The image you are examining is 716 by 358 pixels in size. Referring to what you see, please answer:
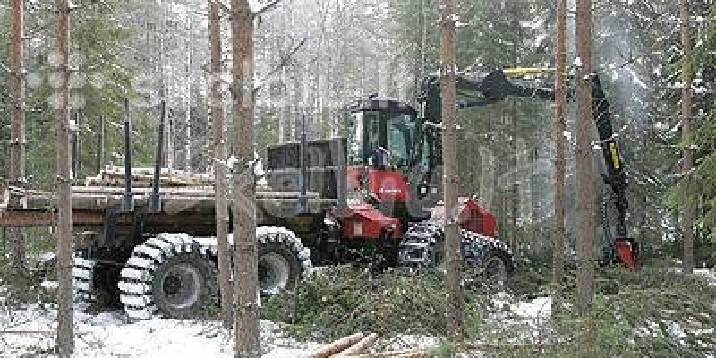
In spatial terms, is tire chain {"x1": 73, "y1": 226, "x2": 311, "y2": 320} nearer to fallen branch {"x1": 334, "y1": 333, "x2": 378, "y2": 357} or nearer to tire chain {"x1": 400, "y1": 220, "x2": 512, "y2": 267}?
tire chain {"x1": 400, "y1": 220, "x2": 512, "y2": 267}

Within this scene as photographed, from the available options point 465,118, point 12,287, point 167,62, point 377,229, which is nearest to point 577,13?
point 377,229

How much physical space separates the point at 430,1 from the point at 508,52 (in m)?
4.20

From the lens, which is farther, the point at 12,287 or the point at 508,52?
the point at 508,52

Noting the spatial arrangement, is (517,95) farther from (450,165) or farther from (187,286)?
(187,286)

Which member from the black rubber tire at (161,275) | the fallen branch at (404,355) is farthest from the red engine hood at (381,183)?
the fallen branch at (404,355)

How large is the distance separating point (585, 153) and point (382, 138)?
5.87 metres

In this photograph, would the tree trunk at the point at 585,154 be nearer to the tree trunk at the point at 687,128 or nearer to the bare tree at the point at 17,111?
the tree trunk at the point at 687,128

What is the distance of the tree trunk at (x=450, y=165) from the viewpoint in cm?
938

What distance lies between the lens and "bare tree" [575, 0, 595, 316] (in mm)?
9789

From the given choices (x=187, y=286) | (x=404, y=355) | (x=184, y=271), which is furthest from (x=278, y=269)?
(x=404, y=355)

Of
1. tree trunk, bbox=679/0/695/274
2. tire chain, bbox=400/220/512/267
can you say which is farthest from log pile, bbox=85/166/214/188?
tree trunk, bbox=679/0/695/274

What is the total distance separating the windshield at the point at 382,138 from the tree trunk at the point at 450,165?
5.64 m

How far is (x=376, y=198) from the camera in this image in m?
15.0

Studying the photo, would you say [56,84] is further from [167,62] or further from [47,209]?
[167,62]
